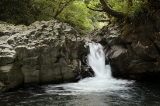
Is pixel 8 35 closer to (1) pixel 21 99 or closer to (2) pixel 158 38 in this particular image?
(1) pixel 21 99

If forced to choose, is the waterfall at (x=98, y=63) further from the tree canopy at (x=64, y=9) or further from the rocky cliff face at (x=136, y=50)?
the tree canopy at (x=64, y=9)

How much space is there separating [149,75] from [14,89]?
7330mm

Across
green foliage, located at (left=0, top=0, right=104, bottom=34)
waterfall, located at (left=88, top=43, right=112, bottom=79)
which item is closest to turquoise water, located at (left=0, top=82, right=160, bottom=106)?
waterfall, located at (left=88, top=43, right=112, bottom=79)

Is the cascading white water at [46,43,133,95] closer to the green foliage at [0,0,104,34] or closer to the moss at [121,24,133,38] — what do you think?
the moss at [121,24,133,38]

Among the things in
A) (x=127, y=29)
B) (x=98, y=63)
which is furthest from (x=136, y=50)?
(x=98, y=63)

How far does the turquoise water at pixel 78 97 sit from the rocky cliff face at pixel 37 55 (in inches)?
23.5

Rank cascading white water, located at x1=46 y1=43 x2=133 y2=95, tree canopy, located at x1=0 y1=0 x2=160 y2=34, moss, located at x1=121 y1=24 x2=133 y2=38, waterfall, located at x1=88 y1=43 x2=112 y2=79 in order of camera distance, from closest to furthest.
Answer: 1. cascading white water, located at x1=46 y1=43 x2=133 y2=95
2. moss, located at x1=121 y1=24 x2=133 y2=38
3. waterfall, located at x1=88 y1=43 x2=112 y2=79
4. tree canopy, located at x1=0 y1=0 x2=160 y2=34

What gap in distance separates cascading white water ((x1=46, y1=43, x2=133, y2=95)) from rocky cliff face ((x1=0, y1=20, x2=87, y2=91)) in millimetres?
769

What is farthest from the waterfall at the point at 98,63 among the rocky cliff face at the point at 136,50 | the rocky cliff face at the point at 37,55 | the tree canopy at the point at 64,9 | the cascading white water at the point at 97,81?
the tree canopy at the point at 64,9

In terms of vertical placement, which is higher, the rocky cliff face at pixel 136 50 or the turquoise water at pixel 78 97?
the rocky cliff face at pixel 136 50

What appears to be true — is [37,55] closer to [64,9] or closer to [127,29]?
[127,29]

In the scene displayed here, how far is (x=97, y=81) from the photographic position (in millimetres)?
10750

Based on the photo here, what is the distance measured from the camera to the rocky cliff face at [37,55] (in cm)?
849

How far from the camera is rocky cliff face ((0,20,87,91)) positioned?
8.49 metres
